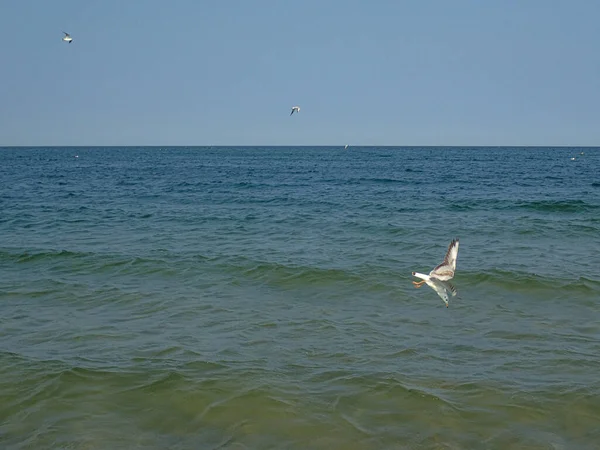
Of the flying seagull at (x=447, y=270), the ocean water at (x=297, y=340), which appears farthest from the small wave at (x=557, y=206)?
the flying seagull at (x=447, y=270)

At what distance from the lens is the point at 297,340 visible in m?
8.75

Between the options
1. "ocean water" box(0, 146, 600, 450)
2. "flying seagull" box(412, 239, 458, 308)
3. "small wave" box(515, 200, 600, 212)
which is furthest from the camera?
"small wave" box(515, 200, 600, 212)

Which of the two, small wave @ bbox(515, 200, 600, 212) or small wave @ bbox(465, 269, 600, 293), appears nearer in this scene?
small wave @ bbox(465, 269, 600, 293)

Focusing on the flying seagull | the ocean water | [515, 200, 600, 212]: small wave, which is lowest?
the ocean water

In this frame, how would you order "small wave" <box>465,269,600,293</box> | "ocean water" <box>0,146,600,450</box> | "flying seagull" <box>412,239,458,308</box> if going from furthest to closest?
"small wave" <box>465,269,600,293</box>, "ocean water" <box>0,146,600,450</box>, "flying seagull" <box>412,239,458,308</box>

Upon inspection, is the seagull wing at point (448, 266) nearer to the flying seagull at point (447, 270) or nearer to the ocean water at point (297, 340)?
the flying seagull at point (447, 270)

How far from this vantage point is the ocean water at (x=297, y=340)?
621 cm

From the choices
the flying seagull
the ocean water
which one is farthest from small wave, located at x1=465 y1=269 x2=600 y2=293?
the flying seagull

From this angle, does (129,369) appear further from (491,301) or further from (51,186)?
(51,186)

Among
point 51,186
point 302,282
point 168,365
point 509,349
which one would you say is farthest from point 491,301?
point 51,186

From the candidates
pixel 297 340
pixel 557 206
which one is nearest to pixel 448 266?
pixel 297 340

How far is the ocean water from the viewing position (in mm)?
6211

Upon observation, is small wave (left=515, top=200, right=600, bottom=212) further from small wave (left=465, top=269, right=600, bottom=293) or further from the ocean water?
small wave (left=465, top=269, right=600, bottom=293)

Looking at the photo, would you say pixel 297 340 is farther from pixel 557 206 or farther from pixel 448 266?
pixel 557 206
